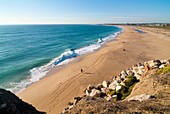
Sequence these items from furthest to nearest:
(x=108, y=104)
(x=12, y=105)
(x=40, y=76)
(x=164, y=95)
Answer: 1. (x=40, y=76)
2. (x=164, y=95)
3. (x=108, y=104)
4. (x=12, y=105)

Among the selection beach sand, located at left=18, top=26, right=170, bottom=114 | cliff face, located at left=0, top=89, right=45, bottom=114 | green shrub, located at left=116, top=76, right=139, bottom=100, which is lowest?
beach sand, located at left=18, top=26, right=170, bottom=114

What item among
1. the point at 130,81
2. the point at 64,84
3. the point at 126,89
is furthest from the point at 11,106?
the point at 64,84

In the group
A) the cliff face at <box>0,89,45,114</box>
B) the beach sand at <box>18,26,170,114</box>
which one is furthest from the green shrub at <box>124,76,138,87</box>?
the cliff face at <box>0,89,45,114</box>

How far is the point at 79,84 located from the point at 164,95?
12983mm

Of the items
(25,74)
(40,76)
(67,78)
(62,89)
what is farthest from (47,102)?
(25,74)

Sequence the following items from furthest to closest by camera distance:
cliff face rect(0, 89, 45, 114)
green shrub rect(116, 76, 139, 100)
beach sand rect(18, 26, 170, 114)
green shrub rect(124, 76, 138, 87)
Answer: beach sand rect(18, 26, 170, 114), green shrub rect(124, 76, 138, 87), green shrub rect(116, 76, 139, 100), cliff face rect(0, 89, 45, 114)

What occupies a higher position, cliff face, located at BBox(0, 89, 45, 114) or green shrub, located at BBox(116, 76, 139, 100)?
cliff face, located at BBox(0, 89, 45, 114)

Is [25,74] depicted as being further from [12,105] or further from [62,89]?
[12,105]

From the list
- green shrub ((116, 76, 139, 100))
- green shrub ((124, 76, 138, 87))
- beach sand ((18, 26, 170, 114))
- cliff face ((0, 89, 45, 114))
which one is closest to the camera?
cliff face ((0, 89, 45, 114))

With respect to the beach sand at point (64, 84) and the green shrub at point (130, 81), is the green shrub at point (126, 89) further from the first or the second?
the beach sand at point (64, 84)

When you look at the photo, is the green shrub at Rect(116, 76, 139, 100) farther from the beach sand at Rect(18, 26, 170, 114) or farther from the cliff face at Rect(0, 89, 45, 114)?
the cliff face at Rect(0, 89, 45, 114)

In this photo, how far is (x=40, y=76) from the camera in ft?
84.6

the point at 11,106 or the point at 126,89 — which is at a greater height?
the point at 11,106

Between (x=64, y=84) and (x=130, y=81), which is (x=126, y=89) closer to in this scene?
(x=130, y=81)
